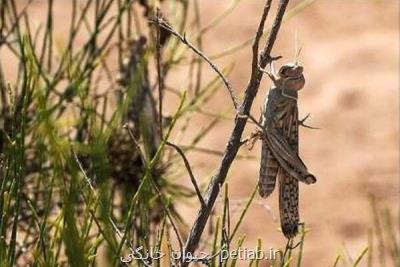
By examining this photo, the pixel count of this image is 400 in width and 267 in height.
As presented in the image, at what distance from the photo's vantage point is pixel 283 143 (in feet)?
3.71

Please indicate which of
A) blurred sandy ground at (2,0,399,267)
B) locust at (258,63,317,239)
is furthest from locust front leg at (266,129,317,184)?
blurred sandy ground at (2,0,399,267)

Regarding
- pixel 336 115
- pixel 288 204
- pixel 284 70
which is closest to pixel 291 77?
pixel 284 70

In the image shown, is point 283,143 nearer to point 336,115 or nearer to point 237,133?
point 237,133

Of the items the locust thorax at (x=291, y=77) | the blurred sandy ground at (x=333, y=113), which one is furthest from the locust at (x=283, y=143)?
the blurred sandy ground at (x=333, y=113)

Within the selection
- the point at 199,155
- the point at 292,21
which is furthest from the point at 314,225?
the point at 292,21

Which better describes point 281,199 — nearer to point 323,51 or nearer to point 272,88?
point 272,88

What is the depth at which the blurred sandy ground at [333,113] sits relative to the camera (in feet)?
13.3

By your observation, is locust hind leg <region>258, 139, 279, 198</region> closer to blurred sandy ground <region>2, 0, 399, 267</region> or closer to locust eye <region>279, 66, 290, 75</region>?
locust eye <region>279, 66, 290, 75</region>

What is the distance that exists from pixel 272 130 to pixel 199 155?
3.21 m

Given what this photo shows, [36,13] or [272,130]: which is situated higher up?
[36,13]

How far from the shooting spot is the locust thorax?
45.0 inches

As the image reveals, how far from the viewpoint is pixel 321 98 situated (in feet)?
15.3

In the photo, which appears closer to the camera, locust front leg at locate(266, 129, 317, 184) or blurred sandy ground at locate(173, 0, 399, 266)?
locust front leg at locate(266, 129, 317, 184)

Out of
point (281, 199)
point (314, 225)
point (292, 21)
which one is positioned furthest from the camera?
point (292, 21)
